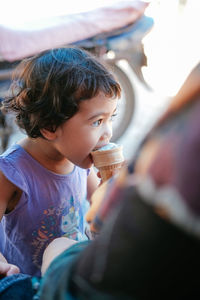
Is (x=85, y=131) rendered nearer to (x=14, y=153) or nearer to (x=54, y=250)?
(x=14, y=153)

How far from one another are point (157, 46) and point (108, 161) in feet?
20.3

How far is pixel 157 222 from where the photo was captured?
59 cm

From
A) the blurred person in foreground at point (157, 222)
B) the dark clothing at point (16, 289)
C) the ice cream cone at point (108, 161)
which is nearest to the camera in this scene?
the blurred person in foreground at point (157, 222)

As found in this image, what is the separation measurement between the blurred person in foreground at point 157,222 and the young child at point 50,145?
0.86 meters

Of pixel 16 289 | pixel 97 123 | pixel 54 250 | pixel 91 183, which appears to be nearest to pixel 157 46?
pixel 91 183

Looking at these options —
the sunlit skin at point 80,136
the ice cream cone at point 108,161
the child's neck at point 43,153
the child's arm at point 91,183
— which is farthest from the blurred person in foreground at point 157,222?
the child's arm at point 91,183

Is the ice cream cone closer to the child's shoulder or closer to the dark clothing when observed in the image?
the child's shoulder

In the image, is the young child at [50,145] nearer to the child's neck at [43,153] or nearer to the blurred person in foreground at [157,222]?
the child's neck at [43,153]

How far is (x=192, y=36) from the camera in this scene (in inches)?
298

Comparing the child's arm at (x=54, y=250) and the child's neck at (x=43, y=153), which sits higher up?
the child's neck at (x=43, y=153)

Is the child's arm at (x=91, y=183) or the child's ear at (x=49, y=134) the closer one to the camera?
the child's ear at (x=49, y=134)

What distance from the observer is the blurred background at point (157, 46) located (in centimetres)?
485

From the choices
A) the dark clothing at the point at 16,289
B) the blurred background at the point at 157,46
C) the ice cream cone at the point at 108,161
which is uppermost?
the blurred background at the point at 157,46

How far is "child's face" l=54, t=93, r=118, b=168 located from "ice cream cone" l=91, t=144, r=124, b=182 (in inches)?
3.8
